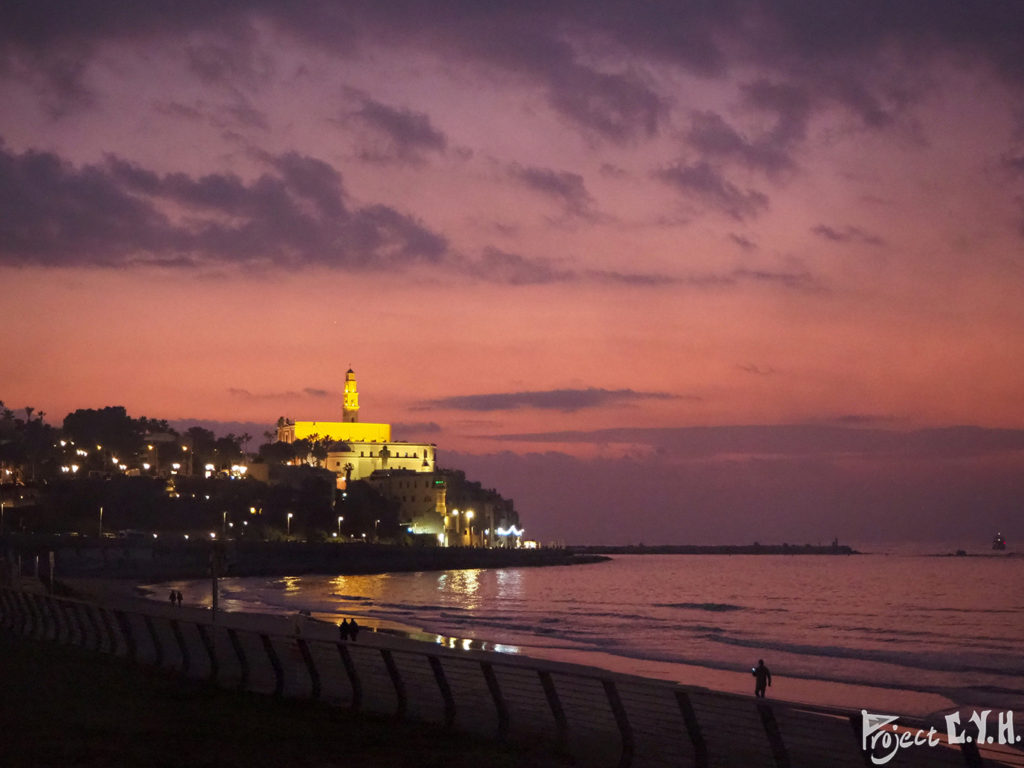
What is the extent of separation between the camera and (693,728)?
10477 millimetres

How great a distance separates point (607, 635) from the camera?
178 ft

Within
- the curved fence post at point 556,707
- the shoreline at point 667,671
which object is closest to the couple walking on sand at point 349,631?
the shoreline at point 667,671

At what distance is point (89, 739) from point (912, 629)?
185 feet

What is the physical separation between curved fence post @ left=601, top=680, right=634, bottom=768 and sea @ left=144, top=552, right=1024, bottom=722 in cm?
1887

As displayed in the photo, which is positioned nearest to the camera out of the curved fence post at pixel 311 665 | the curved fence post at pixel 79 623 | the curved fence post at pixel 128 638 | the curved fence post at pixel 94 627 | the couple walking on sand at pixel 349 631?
the curved fence post at pixel 311 665

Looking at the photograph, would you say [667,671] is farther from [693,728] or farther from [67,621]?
[693,728]

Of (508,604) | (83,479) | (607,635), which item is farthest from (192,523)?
(607,635)

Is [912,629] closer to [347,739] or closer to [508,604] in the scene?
[508,604]

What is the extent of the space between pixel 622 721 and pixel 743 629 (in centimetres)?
5167

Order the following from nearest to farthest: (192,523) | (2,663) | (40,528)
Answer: (2,663)
(40,528)
(192,523)

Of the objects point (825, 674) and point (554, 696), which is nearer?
point (554, 696)

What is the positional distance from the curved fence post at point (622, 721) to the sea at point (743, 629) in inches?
743

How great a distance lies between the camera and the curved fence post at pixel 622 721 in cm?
1107

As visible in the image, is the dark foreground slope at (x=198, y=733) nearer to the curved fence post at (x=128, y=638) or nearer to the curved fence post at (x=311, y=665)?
the curved fence post at (x=311, y=665)
